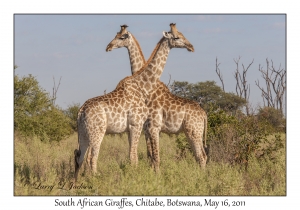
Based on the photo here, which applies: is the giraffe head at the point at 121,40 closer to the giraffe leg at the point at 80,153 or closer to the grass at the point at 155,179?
the giraffe leg at the point at 80,153

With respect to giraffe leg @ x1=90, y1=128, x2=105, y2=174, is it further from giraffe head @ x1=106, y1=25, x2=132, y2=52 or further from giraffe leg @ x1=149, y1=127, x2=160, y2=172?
giraffe head @ x1=106, y1=25, x2=132, y2=52

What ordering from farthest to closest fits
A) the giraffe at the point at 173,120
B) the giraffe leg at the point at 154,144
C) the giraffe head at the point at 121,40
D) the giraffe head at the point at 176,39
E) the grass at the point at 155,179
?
the giraffe head at the point at 121,40
the giraffe head at the point at 176,39
the giraffe at the point at 173,120
the giraffe leg at the point at 154,144
the grass at the point at 155,179

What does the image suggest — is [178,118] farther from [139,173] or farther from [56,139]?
[56,139]

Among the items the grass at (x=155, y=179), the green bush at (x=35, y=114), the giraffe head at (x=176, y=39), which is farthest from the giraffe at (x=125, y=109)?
the green bush at (x=35, y=114)

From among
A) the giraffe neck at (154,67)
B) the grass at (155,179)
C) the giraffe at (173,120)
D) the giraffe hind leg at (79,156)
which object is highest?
the giraffe neck at (154,67)

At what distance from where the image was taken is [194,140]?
35.1 ft

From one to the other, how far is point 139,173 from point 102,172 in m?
0.83

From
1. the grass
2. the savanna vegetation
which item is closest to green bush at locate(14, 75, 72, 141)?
the savanna vegetation

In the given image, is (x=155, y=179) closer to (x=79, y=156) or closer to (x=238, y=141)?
(x=79, y=156)

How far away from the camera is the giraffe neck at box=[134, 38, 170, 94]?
11.0 m

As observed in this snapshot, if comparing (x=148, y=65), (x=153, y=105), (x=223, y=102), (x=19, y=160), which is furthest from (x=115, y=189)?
(x=223, y=102)

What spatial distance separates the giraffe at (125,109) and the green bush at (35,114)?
5.99 m

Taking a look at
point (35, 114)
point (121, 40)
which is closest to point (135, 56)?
point (121, 40)

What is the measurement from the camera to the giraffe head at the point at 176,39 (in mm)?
10945
